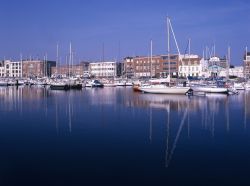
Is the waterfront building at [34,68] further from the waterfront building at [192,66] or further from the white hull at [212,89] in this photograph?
the white hull at [212,89]

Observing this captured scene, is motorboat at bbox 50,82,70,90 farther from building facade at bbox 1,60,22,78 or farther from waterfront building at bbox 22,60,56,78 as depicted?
building facade at bbox 1,60,22,78

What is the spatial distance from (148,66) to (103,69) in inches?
1177

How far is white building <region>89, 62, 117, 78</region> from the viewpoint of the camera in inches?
6560

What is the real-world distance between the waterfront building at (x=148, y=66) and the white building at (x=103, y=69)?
9627 mm

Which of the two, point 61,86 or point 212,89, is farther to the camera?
point 61,86

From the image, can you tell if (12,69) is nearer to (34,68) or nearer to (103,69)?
(34,68)

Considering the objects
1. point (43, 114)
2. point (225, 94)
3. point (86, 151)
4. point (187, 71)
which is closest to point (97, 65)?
point (187, 71)

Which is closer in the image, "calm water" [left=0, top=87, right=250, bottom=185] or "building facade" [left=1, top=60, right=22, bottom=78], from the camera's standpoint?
"calm water" [left=0, top=87, right=250, bottom=185]

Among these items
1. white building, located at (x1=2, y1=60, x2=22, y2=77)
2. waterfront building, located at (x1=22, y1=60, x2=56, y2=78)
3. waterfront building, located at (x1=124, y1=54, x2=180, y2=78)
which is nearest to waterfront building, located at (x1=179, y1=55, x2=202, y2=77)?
waterfront building, located at (x1=124, y1=54, x2=180, y2=78)

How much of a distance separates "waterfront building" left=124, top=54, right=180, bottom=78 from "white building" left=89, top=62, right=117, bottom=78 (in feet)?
31.6

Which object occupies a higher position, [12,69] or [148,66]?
[148,66]

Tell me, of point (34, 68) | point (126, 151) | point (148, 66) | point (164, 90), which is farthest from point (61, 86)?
point (34, 68)

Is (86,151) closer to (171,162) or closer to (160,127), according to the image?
(171,162)

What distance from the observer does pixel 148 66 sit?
484ft
